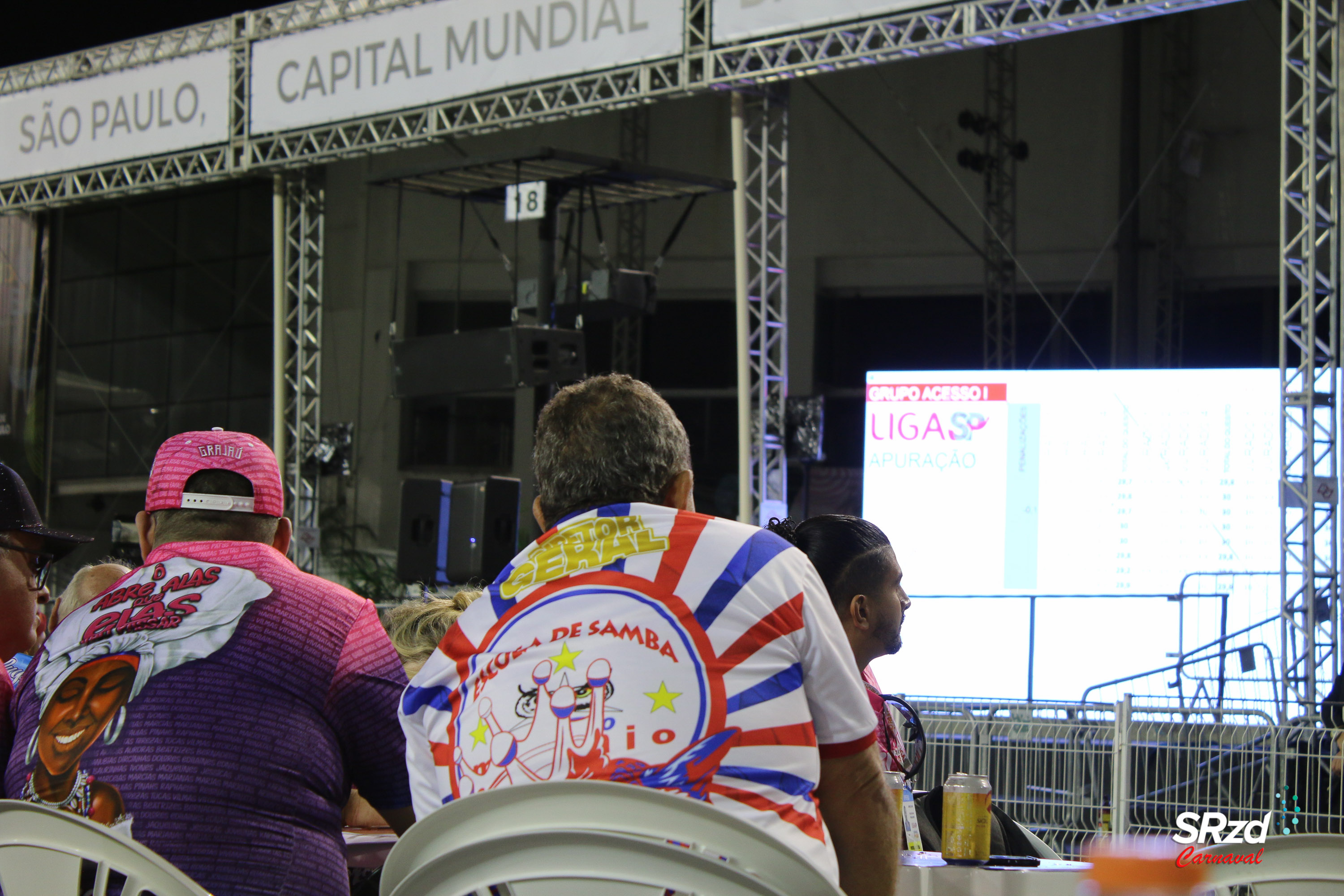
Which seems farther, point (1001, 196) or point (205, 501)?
point (1001, 196)

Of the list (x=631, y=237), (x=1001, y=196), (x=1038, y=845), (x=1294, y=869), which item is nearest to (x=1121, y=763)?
(x=1038, y=845)

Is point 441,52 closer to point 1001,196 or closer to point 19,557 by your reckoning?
point 1001,196

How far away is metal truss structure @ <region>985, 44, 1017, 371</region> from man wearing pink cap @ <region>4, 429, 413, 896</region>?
33.1 ft

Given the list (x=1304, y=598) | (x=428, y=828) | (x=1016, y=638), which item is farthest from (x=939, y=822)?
(x=1016, y=638)

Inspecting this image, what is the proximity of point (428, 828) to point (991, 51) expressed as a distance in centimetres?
1148

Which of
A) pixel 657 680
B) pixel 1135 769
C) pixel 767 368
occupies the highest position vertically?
pixel 767 368

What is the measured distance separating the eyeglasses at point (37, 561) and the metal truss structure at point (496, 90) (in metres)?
5.33

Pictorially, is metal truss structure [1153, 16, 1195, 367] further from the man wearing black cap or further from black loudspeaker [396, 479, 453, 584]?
the man wearing black cap

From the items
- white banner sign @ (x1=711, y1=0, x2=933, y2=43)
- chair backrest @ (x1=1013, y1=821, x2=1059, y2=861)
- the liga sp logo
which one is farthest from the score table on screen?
the liga sp logo

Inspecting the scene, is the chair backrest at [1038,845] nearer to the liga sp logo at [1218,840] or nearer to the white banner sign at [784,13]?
the liga sp logo at [1218,840]

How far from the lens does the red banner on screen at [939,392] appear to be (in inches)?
346

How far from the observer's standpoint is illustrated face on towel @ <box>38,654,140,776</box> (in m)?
1.81

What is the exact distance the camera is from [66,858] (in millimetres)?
1459

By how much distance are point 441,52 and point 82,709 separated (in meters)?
6.95
